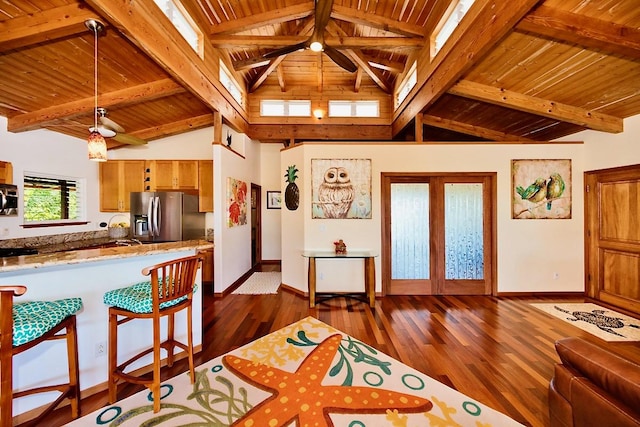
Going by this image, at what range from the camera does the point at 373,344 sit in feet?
8.71

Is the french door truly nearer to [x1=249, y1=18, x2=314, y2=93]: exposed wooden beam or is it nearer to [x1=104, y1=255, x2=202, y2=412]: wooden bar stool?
[x1=249, y1=18, x2=314, y2=93]: exposed wooden beam

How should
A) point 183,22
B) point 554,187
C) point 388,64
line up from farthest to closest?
point 388,64 < point 554,187 < point 183,22

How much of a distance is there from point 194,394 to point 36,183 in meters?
4.39

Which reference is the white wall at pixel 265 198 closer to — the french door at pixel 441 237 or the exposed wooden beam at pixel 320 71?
the exposed wooden beam at pixel 320 71

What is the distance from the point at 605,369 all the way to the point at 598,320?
308 cm

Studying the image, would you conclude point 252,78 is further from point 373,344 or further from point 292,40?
point 373,344

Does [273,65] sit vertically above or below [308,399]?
above

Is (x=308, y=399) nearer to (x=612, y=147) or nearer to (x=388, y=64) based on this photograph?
(x=612, y=147)

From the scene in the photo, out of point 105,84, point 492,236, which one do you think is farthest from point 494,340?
point 105,84

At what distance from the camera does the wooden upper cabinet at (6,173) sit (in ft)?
11.0

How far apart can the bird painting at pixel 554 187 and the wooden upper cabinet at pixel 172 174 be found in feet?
20.6

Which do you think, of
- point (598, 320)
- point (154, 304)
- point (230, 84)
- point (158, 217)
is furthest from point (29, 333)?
point (598, 320)

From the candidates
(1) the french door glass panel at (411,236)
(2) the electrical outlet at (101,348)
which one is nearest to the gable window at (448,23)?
(1) the french door glass panel at (411,236)

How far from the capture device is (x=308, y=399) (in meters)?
1.86
